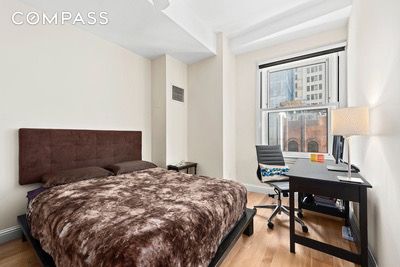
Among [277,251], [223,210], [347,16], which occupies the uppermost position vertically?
[347,16]

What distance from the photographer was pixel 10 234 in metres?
2.01

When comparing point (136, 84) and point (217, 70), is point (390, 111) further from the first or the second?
point (136, 84)

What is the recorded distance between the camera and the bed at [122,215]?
1.00 metres

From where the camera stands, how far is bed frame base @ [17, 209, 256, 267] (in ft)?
4.66

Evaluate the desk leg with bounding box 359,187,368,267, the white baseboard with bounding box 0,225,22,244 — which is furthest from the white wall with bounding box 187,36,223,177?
the white baseboard with bounding box 0,225,22,244

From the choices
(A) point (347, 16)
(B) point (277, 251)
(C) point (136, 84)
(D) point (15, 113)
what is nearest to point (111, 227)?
(B) point (277, 251)

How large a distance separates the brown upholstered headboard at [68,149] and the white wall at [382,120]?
323 centimetres

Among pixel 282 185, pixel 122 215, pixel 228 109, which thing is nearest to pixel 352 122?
pixel 282 185

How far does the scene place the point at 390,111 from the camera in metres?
1.29

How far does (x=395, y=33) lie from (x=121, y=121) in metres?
3.38

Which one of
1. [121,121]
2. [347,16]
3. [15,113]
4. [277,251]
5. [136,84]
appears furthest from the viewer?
[136,84]

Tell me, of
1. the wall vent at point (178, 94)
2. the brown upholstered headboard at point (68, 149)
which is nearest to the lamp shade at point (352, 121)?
the wall vent at point (178, 94)

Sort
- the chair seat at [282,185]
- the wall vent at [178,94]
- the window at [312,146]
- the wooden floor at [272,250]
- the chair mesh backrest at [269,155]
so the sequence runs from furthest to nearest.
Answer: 1. the wall vent at [178,94]
2. the window at [312,146]
3. the chair mesh backrest at [269,155]
4. the chair seat at [282,185]
5. the wooden floor at [272,250]

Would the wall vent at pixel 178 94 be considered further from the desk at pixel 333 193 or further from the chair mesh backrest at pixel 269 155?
the desk at pixel 333 193
